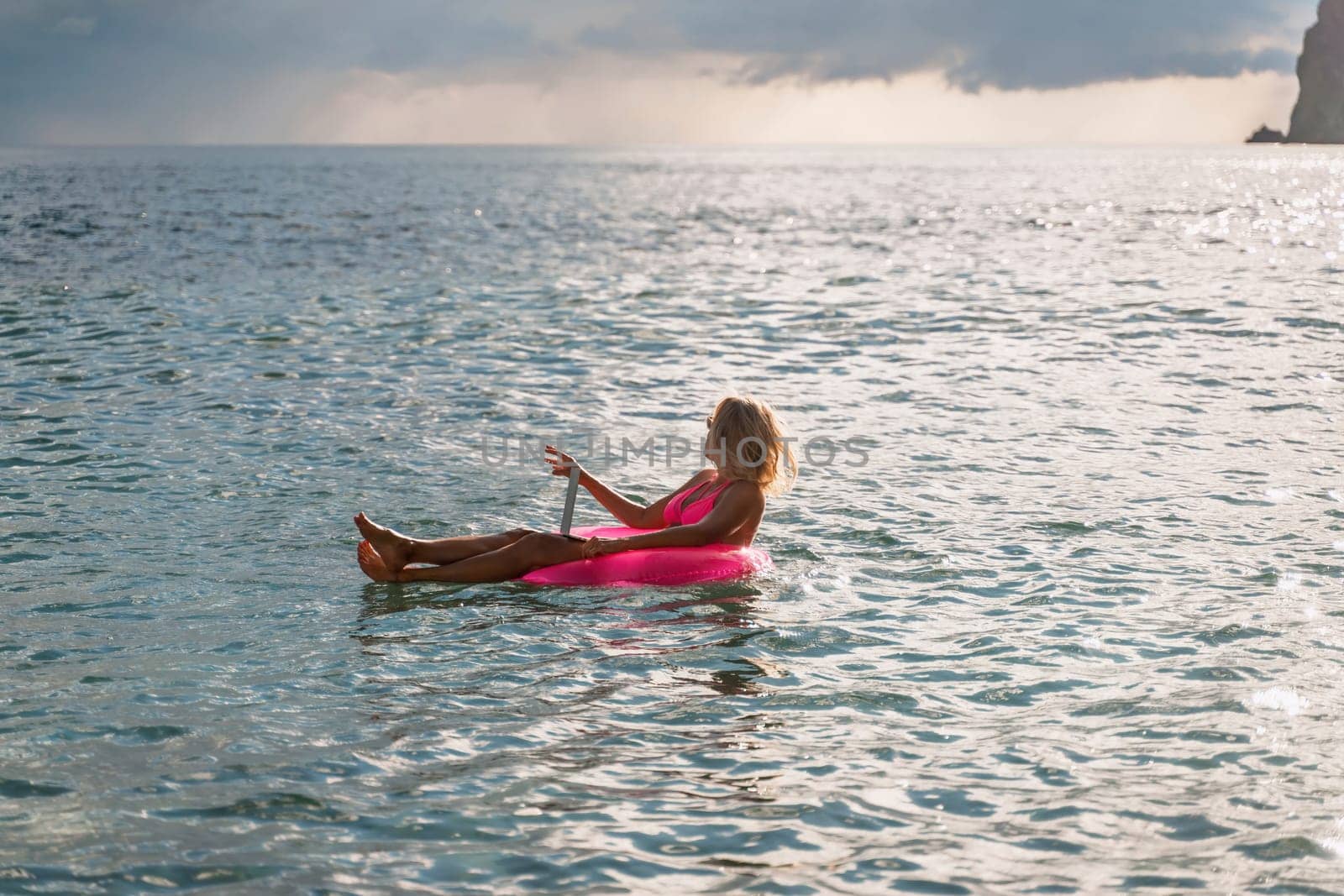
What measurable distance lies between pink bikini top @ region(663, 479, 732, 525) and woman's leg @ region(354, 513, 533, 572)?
3.68 ft

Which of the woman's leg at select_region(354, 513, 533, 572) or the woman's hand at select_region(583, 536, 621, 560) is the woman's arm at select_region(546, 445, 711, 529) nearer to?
the woman's hand at select_region(583, 536, 621, 560)

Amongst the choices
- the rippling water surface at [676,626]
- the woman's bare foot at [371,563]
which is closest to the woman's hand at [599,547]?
the rippling water surface at [676,626]

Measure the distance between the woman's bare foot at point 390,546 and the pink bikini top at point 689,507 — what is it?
1.91 m

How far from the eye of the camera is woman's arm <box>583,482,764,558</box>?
868 centimetres

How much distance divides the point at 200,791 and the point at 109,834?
1.52 feet

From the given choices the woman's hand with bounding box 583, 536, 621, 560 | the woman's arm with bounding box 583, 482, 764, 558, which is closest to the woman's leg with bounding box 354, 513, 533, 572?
the woman's hand with bounding box 583, 536, 621, 560

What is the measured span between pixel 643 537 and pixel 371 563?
6.02 ft

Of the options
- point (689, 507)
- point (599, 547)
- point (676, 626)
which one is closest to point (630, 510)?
point (689, 507)

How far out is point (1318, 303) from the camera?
82.1 ft

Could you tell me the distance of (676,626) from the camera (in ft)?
26.3

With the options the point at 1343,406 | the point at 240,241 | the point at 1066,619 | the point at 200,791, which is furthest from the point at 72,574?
the point at 240,241

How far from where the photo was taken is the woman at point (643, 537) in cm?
850

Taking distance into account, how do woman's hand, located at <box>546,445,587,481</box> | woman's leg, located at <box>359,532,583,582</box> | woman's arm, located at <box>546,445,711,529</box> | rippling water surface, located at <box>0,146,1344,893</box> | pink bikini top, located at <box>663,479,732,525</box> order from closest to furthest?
rippling water surface, located at <box>0,146,1344,893</box> → woman's leg, located at <box>359,532,583,582</box> → pink bikini top, located at <box>663,479,732,525</box> → woman's hand, located at <box>546,445,587,481</box> → woman's arm, located at <box>546,445,711,529</box>

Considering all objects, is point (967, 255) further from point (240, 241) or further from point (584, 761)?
point (584, 761)
